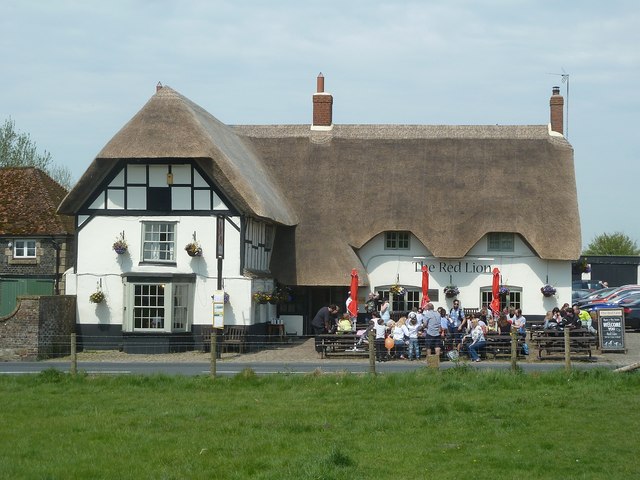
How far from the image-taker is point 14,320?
101 feet

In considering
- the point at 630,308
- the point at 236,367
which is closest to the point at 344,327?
the point at 236,367

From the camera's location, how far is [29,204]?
1625 inches

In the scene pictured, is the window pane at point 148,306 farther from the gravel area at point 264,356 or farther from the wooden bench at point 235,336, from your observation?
the wooden bench at point 235,336

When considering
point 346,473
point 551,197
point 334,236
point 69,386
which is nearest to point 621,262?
point 551,197

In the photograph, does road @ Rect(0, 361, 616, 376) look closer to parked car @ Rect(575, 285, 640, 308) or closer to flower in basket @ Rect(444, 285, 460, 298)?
flower in basket @ Rect(444, 285, 460, 298)

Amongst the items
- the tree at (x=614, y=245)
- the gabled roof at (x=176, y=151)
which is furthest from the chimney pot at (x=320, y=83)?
the tree at (x=614, y=245)

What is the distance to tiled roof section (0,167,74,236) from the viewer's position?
1565 inches

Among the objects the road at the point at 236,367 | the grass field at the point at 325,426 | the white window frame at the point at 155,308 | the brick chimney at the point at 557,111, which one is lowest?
the grass field at the point at 325,426

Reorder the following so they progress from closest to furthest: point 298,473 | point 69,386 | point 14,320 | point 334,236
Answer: point 298,473 → point 69,386 → point 14,320 → point 334,236

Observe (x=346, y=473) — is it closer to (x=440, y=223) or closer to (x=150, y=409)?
(x=150, y=409)

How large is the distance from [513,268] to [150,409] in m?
24.0

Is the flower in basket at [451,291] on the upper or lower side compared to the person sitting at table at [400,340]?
upper

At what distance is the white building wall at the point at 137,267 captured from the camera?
34281 mm

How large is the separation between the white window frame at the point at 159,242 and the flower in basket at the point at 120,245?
621 millimetres
